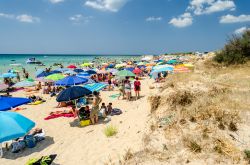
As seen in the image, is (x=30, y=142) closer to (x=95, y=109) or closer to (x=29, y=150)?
(x=29, y=150)

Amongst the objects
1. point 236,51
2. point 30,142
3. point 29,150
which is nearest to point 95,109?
point 30,142

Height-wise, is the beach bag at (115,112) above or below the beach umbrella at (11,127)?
below

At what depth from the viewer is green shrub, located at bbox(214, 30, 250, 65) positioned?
20898 mm

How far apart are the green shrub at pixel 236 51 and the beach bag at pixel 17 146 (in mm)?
18386

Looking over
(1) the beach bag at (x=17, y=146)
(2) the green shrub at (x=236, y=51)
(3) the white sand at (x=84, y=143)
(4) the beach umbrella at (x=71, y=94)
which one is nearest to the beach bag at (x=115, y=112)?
(3) the white sand at (x=84, y=143)

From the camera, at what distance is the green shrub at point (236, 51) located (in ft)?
68.6

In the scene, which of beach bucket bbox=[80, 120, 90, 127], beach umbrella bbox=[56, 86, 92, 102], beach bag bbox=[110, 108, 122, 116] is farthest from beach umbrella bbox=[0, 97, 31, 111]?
beach bag bbox=[110, 108, 122, 116]

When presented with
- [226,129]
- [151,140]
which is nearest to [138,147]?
[151,140]

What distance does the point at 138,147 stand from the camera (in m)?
6.20

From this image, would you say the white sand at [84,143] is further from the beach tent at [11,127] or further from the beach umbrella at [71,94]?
the beach umbrella at [71,94]

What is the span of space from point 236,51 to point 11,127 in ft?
65.4

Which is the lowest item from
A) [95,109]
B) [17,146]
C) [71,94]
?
[17,146]

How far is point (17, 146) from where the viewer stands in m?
7.84

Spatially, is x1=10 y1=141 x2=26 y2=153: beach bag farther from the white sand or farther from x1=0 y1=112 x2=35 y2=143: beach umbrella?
x1=0 y1=112 x2=35 y2=143: beach umbrella
